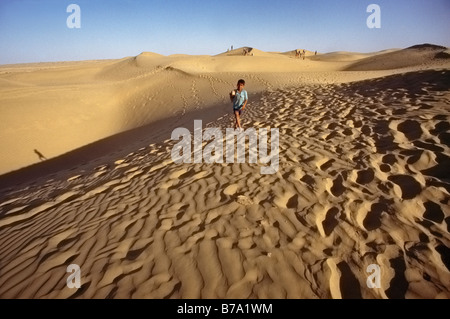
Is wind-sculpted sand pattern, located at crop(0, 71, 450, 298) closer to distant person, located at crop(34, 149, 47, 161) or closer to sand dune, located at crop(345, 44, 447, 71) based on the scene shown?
distant person, located at crop(34, 149, 47, 161)

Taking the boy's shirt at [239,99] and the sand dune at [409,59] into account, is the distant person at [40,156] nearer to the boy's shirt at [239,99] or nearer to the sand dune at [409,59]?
the boy's shirt at [239,99]

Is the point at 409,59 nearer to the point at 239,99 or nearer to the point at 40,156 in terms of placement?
the point at 239,99

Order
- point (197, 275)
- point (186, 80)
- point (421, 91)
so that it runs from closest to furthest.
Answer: point (197, 275) < point (421, 91) < point (186, 80)

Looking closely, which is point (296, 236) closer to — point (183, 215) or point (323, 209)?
point (323, 209)

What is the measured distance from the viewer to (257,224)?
3154 mm

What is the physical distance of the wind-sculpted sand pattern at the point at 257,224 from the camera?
242 centimetres

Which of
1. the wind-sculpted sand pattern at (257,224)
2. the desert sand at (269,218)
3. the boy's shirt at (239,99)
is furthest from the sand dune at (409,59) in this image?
the boy's shirt at (239,99)

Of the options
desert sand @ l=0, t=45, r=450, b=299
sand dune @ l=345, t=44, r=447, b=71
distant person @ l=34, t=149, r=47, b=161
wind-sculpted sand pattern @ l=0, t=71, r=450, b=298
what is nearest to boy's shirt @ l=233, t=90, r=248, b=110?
desert sand @ l=0, t=45, r=450, b=299

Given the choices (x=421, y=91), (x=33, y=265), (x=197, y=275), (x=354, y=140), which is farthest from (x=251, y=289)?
(x=421, y=91)

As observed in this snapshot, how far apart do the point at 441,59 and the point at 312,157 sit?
25988 mm

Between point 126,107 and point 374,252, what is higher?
point 126,107

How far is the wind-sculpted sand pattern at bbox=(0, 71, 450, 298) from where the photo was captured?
2.42m

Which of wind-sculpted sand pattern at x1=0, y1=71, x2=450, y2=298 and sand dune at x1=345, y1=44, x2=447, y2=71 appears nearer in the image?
wind-sculpted sand pattern at x1=0, y1=71, x2=450, y2=298
